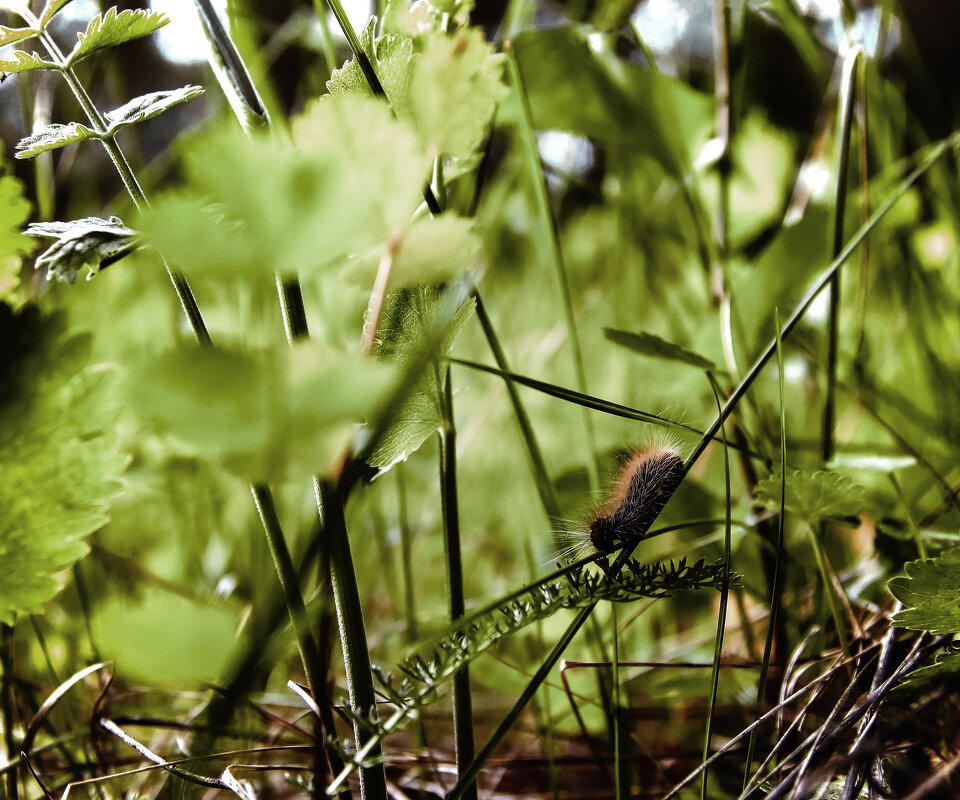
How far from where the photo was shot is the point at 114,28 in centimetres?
28

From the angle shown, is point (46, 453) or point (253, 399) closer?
point (253, 399)

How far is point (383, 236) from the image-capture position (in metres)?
0.19

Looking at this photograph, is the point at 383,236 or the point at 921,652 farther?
the point at 921,652

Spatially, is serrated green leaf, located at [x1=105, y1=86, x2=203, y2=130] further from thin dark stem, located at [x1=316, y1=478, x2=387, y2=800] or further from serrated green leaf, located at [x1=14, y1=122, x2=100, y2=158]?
thin dark stem, located at [x1=316, y1=478, x2=387, y2=800]

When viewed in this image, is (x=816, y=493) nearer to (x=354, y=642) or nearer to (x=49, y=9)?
(x=354, y=642)

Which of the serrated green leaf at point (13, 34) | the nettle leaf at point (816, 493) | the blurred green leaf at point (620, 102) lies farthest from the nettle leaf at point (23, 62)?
the blurred green leaf at point (620, 102)

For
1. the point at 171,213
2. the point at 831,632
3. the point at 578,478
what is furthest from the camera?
the point at 578,478

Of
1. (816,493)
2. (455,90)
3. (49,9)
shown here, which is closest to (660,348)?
(816,493)

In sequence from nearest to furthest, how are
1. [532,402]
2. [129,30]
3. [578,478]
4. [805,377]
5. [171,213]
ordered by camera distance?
1. [171,213]
2. [129,30]
3. [578,478]
4. [805,377]
5. [532,402]

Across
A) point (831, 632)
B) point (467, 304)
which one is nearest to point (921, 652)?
point (831, 632)

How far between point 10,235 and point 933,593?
42 centimetres

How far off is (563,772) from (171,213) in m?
0.49

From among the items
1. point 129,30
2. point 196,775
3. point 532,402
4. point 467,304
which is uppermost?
point 129,30

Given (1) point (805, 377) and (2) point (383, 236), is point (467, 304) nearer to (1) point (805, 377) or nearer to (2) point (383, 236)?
(2) point (383, 236)
